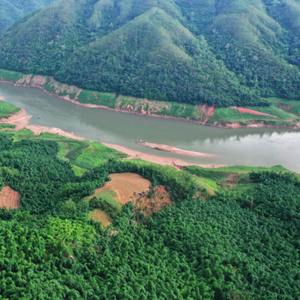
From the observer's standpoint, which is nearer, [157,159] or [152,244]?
[152,244]

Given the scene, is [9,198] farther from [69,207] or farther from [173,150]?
[173,150]

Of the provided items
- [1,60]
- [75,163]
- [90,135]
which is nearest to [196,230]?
[75,163]

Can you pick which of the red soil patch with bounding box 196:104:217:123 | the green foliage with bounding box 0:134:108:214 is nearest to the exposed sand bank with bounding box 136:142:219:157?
the red soil patch with bounding box 196:104:217:123

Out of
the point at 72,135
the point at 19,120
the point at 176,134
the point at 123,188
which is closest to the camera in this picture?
the point at 123,188

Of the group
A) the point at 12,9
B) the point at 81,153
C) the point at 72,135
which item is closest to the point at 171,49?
the point at 72,135

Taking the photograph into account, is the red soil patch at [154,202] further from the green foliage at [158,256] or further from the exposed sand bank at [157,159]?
the exposed sand bank at [157,159]

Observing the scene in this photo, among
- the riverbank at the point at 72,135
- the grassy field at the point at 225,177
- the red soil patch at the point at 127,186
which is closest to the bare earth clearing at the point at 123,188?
the red soil patch at the point at 127,186
